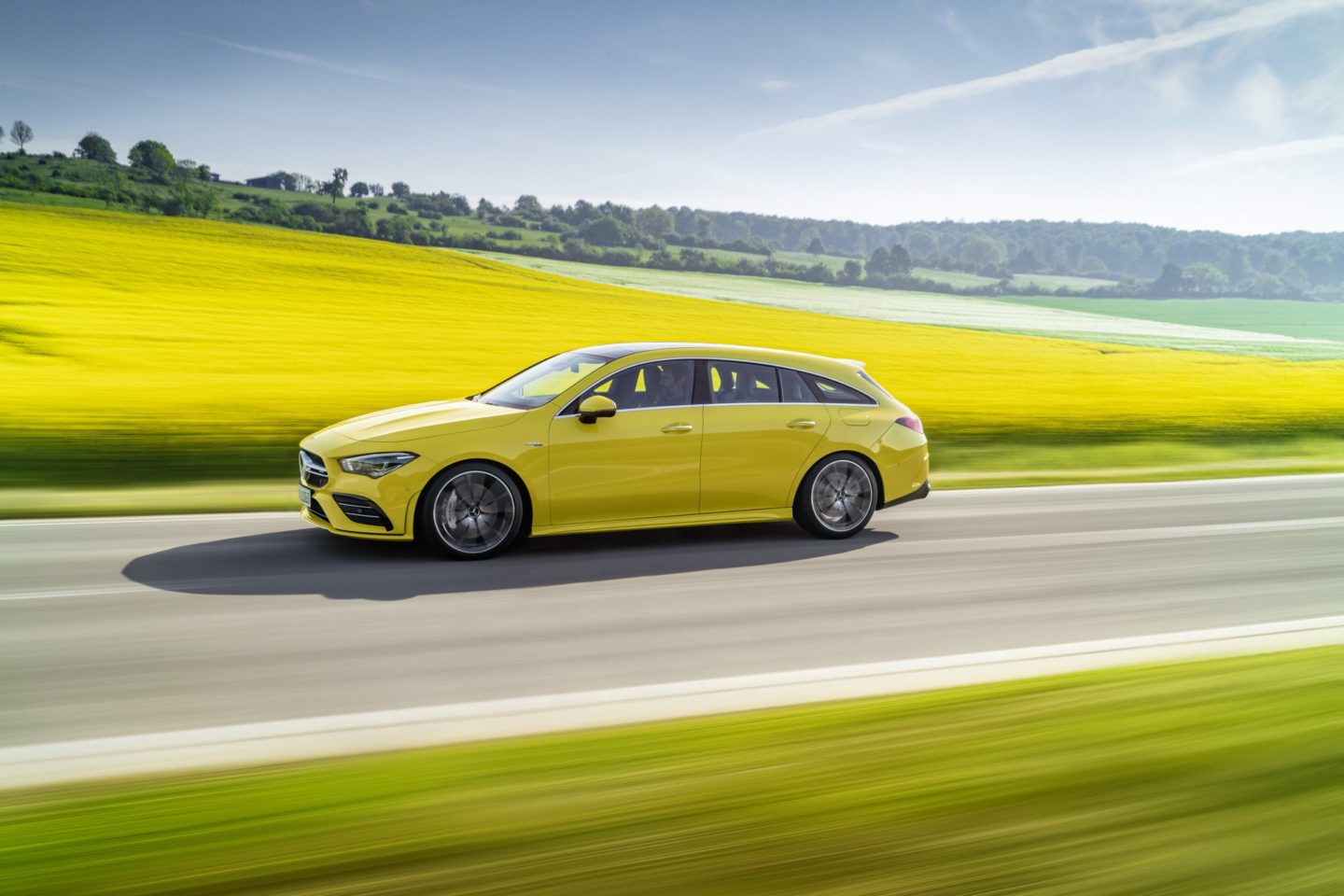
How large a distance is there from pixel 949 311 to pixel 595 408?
53115 millimetres

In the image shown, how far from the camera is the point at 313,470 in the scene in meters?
7.94

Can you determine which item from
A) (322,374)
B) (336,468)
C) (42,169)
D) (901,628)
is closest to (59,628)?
(336,468)

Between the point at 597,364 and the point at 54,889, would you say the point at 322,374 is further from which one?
the point at 54,889

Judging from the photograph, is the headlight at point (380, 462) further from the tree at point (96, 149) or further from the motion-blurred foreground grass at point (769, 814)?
the tree at point (96, 149)

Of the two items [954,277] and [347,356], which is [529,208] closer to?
[954,277]

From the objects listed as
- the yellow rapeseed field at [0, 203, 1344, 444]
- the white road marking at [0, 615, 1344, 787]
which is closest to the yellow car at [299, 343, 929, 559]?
the white road marking at [0, 615, 1344, 787]

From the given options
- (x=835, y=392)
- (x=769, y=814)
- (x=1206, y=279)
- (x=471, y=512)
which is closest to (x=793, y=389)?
(x=835, y=392)

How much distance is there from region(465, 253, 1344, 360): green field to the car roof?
40768 millimetres

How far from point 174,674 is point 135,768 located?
128 centimetres

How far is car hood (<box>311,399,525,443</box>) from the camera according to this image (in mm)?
7672

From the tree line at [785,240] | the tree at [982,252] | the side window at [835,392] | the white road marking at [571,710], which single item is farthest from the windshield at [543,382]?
the tree at [982,252]

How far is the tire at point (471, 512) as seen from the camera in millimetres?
7676

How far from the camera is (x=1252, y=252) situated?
94375mm

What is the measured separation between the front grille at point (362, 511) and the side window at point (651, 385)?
1589 millimetres
